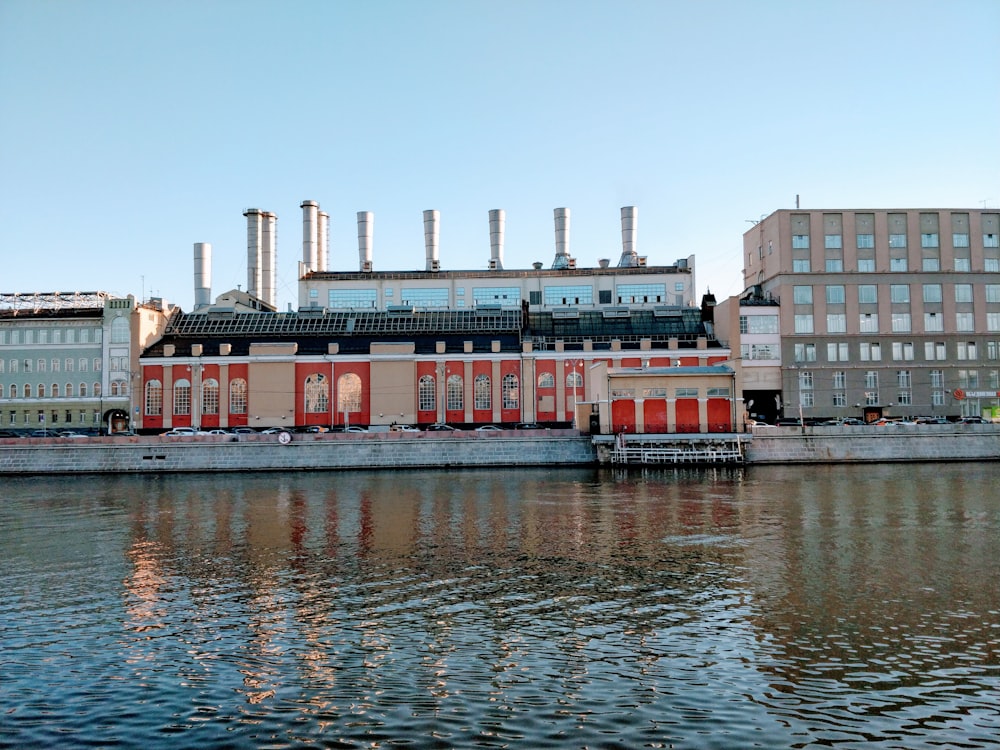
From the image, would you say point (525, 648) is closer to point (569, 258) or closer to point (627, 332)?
point (627, 332)

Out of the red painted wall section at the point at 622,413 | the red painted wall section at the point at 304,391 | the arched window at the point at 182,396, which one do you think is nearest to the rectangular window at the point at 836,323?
the red painted wall section at the point at 622,413

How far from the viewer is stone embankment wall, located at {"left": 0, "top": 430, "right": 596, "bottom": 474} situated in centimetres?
6328

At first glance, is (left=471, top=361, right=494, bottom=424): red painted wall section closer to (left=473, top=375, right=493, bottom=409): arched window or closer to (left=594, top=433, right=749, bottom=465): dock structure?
(left=473, top=375, right=493, bottom=409): arched window

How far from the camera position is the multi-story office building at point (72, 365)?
3029 inches

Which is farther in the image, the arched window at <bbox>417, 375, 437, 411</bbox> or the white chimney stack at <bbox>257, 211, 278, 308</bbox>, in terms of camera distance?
the white chimney stack at <bbox>257, 211, 278, 308</bbox>

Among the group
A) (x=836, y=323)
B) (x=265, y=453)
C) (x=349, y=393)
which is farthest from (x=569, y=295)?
(x=265, y=453)

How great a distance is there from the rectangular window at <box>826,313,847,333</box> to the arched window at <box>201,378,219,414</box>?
5655 cm

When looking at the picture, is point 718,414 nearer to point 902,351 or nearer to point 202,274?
point 902,351

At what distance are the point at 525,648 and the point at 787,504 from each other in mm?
26397

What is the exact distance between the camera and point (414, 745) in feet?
39.7

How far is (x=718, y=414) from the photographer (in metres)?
65.6

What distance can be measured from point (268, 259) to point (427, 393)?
34.9 m

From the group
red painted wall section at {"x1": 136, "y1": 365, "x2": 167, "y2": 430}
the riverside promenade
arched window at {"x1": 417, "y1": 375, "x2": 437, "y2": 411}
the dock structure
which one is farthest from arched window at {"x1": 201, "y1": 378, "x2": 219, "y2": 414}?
the dock structure

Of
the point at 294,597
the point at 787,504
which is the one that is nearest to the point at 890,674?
the point at 294,597
